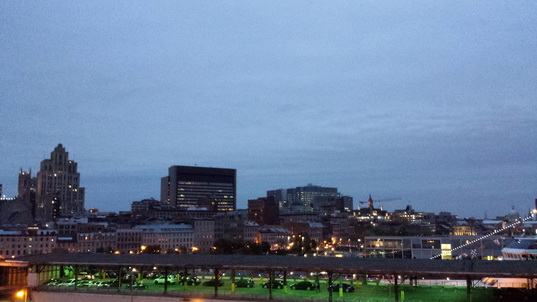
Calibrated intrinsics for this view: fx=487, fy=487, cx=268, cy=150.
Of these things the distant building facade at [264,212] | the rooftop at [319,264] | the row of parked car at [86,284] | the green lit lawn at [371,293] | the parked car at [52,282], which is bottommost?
the green lit lawn at [371,293]

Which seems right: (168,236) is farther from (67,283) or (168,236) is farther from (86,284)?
(86,284)

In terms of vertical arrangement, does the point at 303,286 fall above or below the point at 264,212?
below

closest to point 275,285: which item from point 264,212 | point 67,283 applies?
point 67,283

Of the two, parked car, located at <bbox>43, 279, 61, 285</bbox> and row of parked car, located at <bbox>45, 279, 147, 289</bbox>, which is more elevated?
parked car, located at <bbox>43, 279, 61, 285</bbox>

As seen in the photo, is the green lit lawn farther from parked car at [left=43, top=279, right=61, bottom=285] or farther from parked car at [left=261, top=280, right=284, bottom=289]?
parked car at [left=43, top=279, right=61, bottom=285]

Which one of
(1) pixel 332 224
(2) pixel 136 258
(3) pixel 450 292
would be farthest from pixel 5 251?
(1) pixel 332 224

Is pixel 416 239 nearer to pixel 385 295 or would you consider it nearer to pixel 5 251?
pixel 385 295

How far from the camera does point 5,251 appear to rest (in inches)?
3688

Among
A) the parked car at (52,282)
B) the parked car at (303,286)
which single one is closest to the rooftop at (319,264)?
the parked car at (52,282)

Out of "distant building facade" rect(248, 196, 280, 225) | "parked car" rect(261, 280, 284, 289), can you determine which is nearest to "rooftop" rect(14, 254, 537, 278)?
"parked car" rect(261, 280, 284, 289)

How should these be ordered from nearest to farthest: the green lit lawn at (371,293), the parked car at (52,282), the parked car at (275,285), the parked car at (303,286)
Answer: the green lit lawn at (371,293) → the parked car at (303,286) → the parked car at (52,282) → the parked car at (275,285)

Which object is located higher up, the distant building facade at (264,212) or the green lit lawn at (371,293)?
the distant building facade at (264,212)

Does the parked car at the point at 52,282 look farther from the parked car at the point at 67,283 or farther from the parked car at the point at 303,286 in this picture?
the parked car at the point at 303,286

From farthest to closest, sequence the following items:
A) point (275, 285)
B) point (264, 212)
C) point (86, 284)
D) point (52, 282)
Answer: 1. point (264, 212)
2. point (275, 285)
3. point (52, 282)
4. point (86, 284)
